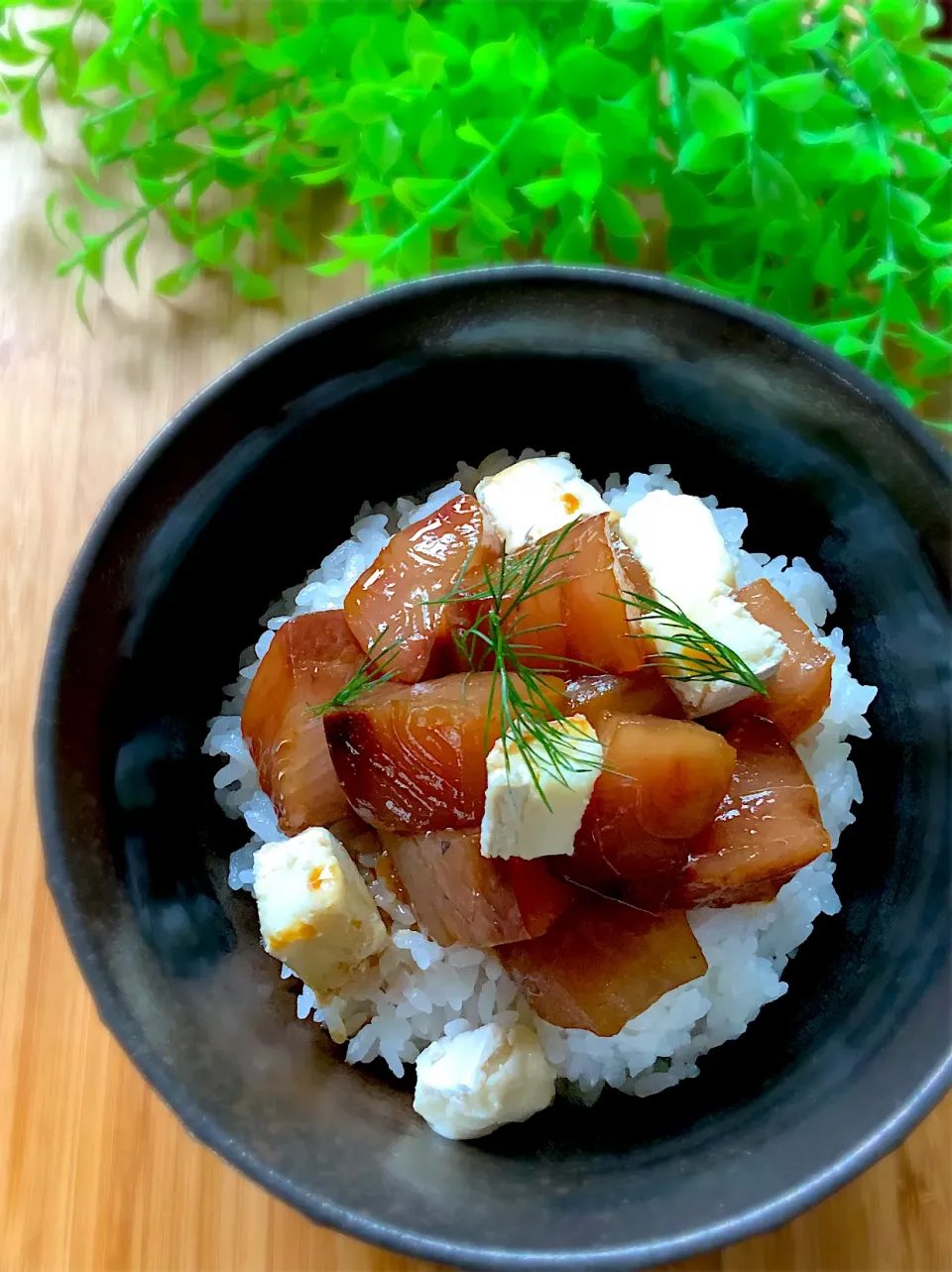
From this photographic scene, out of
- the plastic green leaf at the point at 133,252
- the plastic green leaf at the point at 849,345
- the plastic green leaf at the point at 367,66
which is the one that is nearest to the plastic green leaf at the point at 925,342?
the plastic green leaf at the point at 849,345

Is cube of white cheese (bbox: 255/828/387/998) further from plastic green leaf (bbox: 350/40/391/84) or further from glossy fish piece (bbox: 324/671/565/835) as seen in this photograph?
plastic green leaf (bbox: 350/40/391/84)

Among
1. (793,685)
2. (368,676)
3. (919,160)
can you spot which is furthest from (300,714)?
(919,160)

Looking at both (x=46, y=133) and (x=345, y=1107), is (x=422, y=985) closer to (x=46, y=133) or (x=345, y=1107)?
(x=345, y=1107)

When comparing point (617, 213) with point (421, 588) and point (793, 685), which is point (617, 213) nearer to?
point (421, 588)

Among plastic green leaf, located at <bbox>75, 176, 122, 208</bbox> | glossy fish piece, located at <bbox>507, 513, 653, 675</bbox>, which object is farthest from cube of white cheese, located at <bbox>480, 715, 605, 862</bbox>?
plastic green leaf, located at <bbox>75, 176, 122, 208</bbox>

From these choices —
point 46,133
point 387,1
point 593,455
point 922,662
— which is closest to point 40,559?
point 46,133

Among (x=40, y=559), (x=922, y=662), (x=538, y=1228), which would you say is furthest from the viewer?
(x=40, y=559)
